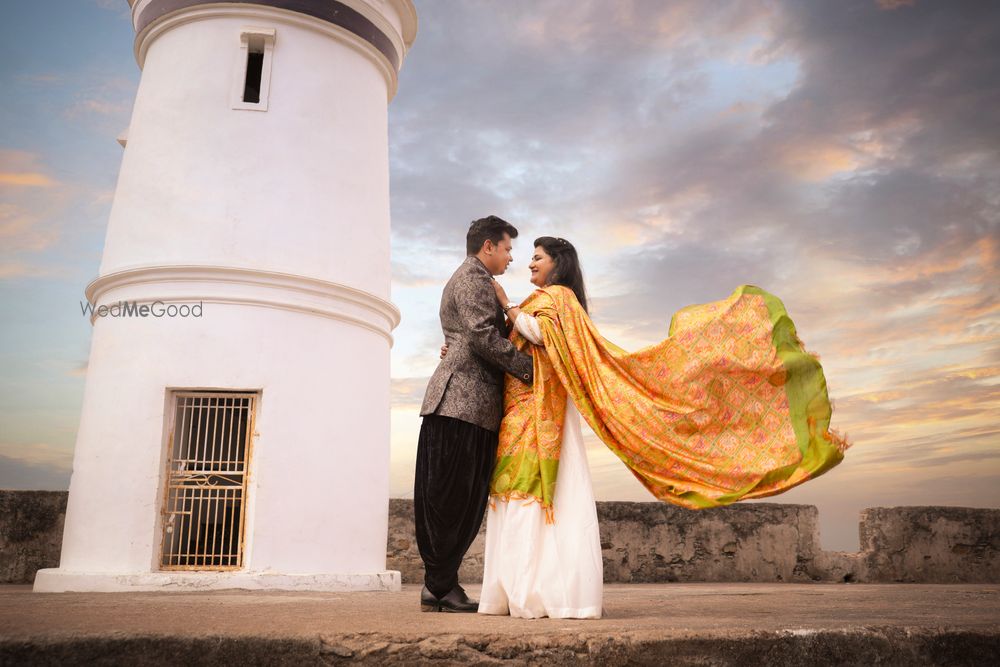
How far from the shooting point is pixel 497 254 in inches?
Result: 190

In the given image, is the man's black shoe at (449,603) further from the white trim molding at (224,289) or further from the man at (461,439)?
the white trim molding at (224,289)

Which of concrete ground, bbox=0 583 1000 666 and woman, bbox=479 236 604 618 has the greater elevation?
woman, bbox=479 236 604 618

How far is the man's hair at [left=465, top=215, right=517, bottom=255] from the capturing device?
→ 4.82m

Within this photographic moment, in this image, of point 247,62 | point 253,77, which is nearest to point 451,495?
point 247,62

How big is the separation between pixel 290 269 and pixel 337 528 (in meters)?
2.47

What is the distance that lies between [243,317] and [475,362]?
12.4 ft

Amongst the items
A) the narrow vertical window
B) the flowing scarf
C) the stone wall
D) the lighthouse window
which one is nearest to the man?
the flowing scarf

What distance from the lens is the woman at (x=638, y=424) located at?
4.20m

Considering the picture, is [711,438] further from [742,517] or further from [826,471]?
[742,517]

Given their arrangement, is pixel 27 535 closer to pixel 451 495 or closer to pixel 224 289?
pixel 224 289

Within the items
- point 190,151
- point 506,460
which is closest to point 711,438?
point 506,460

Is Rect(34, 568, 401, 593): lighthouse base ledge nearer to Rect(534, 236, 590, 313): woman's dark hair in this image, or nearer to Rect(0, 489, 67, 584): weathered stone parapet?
Rect(0, 489, 67, 584): weathered stone parapet

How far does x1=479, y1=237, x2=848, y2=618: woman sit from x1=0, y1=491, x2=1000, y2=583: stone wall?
210 inches

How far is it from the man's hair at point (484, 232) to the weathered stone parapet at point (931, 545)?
7.62 m
